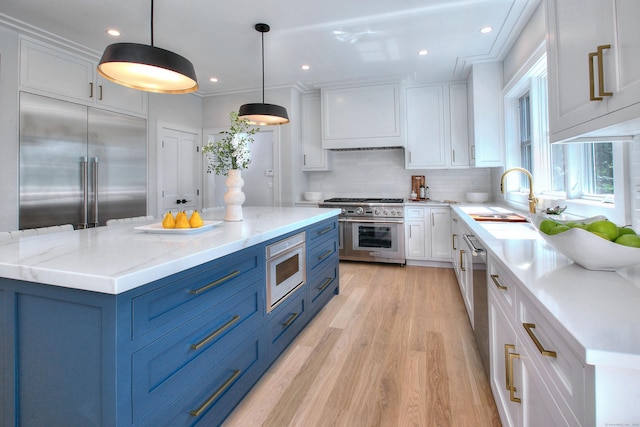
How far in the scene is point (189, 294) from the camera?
4.09ft

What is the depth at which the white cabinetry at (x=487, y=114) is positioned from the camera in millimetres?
3826

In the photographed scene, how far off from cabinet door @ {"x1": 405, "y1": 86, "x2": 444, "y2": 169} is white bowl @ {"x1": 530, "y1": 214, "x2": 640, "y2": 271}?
12.3 ft

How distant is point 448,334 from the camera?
2.45 metres

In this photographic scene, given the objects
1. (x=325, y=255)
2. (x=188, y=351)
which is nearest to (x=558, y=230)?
(x=188, y=351)

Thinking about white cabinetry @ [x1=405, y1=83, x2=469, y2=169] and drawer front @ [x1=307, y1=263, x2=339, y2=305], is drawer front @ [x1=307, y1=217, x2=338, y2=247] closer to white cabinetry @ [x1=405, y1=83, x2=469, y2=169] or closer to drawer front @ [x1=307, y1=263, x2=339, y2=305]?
drawer front @ [x1=307, y1=263, x2=339, y2=305]

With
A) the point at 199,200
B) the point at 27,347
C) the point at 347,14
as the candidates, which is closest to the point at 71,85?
the point at 199,200

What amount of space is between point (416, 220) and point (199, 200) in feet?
11.2

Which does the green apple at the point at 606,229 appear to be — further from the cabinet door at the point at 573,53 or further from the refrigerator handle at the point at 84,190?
the refrigerator handle at the point at 84,190

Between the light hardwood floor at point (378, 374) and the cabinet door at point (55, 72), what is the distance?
3.44 meters

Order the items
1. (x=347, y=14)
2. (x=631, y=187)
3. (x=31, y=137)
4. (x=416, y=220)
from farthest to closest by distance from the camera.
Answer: (x=416, y=220), (x=31, y=137), (x=347, y=14), (x=631, y=187)

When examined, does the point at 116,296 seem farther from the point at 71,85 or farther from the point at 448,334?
the point at 71,85

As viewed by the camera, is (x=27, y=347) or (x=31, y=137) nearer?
(x=27, y=347)

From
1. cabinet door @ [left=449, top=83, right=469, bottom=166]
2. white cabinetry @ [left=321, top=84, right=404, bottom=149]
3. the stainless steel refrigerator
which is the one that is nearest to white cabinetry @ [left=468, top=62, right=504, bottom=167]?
cabinet door @ [left=449, top=83, right=469, bottom=166]

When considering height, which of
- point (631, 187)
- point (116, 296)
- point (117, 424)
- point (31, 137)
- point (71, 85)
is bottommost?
point (117, 424)
